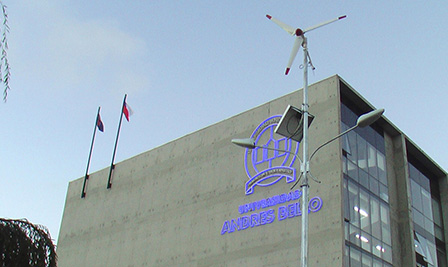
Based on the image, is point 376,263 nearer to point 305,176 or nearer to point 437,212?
point 437,212

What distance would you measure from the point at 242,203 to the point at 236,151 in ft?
12.5

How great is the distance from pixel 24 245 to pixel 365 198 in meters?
25.5

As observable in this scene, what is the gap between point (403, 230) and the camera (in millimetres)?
35469

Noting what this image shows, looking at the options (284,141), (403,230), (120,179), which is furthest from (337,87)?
(120,179)

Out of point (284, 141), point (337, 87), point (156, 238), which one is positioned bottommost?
point (156, 238)

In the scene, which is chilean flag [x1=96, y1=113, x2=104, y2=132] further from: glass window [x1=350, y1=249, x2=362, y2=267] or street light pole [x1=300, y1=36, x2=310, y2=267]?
street light pole [x1=300, y1=36, x2=310, y2=267]

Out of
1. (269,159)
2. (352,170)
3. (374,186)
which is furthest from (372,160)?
(269,159)

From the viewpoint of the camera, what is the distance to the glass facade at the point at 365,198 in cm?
3112

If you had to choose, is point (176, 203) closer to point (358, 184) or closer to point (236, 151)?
point (236, 151)

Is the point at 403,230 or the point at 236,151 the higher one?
the point at 236,151

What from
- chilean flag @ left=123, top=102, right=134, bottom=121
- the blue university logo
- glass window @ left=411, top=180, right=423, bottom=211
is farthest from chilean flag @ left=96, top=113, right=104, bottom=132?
glass window @ left=411, top=180, right=423, bottom=211

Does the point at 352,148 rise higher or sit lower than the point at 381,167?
lower

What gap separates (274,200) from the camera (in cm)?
3366

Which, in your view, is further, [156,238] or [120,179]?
[120,179]
